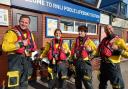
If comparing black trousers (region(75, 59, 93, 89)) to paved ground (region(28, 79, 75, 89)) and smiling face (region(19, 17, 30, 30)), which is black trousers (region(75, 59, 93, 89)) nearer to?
paved ground (region(28, 79, 75, 89))

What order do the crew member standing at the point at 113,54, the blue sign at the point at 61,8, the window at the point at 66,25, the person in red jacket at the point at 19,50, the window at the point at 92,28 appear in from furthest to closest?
the window at the point at 92,28 < the window at the point at 66,25 < the blue sign at the point at 61,8 < the crew member standing at the point at 113,54 < the person in red jacket at the point at 19,50

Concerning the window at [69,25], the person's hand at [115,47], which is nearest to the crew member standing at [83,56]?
the person's hand at [115,47]

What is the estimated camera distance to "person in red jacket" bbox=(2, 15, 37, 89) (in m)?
4.12

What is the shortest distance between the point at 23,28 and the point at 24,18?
0.66 feet

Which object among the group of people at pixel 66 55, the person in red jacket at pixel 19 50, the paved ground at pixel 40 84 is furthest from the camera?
the paved ground at pixel 40 84

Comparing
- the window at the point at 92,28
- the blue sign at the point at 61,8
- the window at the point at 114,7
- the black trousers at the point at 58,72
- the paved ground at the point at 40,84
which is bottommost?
the paved ground at the point at 40,84

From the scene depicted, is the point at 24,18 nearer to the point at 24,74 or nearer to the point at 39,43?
the point at 24,74

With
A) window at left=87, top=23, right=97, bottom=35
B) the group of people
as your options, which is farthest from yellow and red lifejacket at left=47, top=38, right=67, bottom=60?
window at left=87, top=23, right=97, bottom=35

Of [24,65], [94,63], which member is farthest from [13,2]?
[94,63]

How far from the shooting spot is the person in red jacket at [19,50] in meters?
4.12

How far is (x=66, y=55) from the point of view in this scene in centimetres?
563

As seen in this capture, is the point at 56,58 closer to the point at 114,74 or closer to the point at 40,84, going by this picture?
the point at 114,74

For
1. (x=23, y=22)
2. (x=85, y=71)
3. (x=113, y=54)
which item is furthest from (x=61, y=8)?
(x=23, y=22)

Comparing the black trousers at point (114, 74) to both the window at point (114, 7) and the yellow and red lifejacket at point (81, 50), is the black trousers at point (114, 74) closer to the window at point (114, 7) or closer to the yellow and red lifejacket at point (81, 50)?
the yellow and red lifejacket at point (81, 50)
